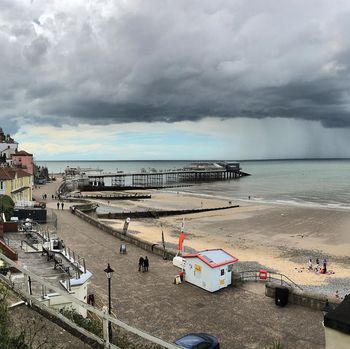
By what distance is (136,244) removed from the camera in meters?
25.5

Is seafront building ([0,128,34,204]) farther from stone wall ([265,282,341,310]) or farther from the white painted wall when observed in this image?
stone wall ([265,282,341,310])

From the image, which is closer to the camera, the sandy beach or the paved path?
the paved path

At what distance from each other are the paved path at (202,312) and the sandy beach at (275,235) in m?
7.32

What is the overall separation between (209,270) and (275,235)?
23997 millimetres

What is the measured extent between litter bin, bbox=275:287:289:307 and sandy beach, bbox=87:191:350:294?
6518 mm

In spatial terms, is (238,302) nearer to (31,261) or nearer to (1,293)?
(31,261)

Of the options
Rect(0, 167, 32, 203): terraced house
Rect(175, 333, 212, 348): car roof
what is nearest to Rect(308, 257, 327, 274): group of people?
Rect(175, 333, 212, 348): car roof

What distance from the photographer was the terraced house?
130 ft

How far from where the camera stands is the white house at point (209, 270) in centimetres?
1688

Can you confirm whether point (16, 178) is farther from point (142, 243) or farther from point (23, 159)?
point (142, 243)

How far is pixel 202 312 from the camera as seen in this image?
48.1ft

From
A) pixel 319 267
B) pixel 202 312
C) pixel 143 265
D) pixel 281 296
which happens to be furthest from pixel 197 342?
pixel 319 267

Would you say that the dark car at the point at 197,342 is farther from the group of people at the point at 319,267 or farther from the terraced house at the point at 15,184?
the terraced house at the point at 15,184

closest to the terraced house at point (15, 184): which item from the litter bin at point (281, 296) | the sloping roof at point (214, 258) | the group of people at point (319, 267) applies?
the sloping roof at point (214, 258)
